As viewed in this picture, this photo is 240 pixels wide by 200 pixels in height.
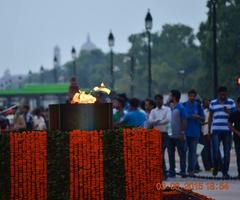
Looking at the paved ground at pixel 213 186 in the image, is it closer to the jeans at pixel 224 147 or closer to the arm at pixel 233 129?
the jeans at pixel 224 147

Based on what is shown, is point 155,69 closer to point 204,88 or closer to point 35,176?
point 204,88

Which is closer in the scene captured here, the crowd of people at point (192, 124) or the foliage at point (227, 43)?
the crowd of people at point (192, 124)

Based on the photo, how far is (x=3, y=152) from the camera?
1144 cm

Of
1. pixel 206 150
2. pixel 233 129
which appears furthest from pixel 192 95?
pixel 206 150

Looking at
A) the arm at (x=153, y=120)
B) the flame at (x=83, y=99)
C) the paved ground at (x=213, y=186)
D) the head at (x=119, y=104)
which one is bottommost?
the paved ground at (x=213, y=186)

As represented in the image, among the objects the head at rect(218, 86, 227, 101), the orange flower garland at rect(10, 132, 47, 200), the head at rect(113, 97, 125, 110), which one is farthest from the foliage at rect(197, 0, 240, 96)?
the orange flower garland at rect(10, 132, 47, 200)

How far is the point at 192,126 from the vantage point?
2022cm

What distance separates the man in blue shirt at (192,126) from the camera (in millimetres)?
20203

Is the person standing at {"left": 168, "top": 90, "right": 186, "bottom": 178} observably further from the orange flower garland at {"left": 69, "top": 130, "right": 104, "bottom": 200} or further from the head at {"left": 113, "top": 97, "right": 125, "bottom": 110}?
the orange flower garland at {"left": 69, "top": 130, "right": 104, "bottom": 200}

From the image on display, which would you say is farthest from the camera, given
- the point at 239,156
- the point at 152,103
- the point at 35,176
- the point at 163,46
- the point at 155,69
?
the point at 163,46

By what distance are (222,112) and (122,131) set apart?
27.2ft

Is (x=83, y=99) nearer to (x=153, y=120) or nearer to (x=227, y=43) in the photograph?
(x=153, y=120)

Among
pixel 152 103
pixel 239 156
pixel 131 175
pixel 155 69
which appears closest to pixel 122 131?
pixel 131 175

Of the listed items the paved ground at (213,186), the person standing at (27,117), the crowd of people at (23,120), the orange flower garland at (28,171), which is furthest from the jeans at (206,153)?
the orange flower garland at (28,171)
